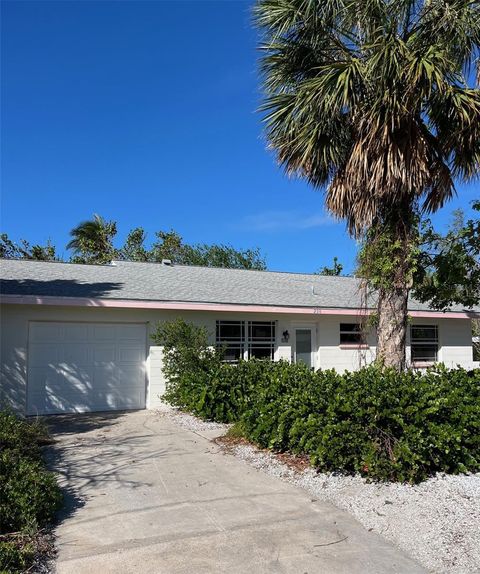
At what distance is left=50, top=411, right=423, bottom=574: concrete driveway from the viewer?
4285 millimetres

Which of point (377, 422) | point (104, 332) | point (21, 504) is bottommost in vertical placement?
point (21, 504)

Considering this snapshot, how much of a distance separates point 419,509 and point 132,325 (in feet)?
27.7

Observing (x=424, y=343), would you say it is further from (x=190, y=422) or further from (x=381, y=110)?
(x=381, y=110)

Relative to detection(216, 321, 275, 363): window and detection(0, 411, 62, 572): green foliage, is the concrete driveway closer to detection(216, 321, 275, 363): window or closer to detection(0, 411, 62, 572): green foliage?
detection(0, 411, 62, 572): green foliage

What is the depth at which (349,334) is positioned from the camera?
15367mm

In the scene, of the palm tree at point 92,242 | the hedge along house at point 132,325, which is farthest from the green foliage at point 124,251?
the hedge along house at point 132,325

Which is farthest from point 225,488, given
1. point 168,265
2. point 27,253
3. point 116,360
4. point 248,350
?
point 27,253

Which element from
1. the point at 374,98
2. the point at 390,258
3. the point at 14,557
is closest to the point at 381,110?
the point at 374,98

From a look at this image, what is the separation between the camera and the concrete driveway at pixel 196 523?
429 cm

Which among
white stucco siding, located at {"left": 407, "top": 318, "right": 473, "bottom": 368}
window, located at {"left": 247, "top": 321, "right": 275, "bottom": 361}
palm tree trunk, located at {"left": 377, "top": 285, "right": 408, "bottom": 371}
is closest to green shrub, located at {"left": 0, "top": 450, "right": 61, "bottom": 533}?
palm tree trunk, located at {"left": 377, "top": 285, "right": 408, "bottom": 371}

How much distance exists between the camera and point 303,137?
923 cm

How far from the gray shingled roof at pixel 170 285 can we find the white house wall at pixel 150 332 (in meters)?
0.42

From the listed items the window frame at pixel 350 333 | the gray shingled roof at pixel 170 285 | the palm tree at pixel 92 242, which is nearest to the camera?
the gray shingled roof at pixel 170 285

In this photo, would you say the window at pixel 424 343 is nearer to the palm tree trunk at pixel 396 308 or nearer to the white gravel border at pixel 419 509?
the palm tree trunk at pixel 396 308
